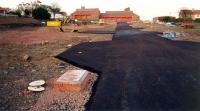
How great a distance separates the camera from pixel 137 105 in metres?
6.65

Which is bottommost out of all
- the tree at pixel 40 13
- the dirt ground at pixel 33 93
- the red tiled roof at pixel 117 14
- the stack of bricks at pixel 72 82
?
the dirt ground at pixel 33 93

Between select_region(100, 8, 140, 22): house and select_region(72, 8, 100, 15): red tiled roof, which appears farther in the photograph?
select_region(100, 8, 140, 22): house

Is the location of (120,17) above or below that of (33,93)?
above

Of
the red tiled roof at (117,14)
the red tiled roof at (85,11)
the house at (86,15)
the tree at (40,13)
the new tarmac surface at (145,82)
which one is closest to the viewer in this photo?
the new tarmac surface at (145,82)

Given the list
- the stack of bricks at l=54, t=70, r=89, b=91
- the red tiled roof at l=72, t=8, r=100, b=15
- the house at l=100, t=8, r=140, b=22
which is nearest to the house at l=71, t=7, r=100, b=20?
the red tiled roof at l=72, t=8, r=100, b=15

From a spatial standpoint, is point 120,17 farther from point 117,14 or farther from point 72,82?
point 72,82

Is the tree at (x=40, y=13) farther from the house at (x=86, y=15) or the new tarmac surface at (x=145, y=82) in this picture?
the new tarmac surface at (x=145, y=82)

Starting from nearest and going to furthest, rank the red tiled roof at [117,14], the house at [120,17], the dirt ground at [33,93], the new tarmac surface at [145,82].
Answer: the new tarmac surface at [145,82]
the dirt ground at [33,93]
the house at [120,17]
the red tiled roof at [117,14]

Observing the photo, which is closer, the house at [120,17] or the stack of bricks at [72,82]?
the stack of bricks at [72,82]

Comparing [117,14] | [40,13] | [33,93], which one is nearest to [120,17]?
[117,14]

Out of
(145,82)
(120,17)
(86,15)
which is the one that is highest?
(86,15)

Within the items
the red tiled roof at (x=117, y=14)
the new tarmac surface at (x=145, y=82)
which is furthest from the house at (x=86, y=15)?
the new tarmac surface at (x=145, y=82)

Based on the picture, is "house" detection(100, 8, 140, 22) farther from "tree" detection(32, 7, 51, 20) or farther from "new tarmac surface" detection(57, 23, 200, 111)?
"new tarmac surface" detection(57, 23, 200, 111)

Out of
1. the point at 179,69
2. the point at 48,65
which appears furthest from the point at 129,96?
the point at 48,65
